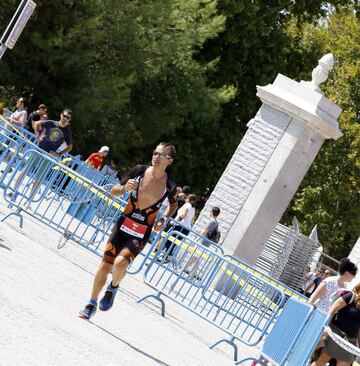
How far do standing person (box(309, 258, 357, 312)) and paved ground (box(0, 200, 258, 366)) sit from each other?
1.24 m

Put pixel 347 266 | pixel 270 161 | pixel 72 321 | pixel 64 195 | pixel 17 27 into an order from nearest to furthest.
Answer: pixel 72 321, pixel 347 266, pixel 64 195, pixel 17 27, pixel 270 161

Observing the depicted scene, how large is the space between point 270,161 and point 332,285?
10.2 m

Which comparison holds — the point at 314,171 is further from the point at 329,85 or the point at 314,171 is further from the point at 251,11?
the point at 251,11

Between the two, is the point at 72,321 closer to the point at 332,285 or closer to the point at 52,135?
the point at 332,285

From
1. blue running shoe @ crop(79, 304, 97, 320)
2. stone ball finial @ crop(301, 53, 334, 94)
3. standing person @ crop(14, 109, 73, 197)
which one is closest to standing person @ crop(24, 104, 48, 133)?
standing person @ crop(14, 109, 73, 197)

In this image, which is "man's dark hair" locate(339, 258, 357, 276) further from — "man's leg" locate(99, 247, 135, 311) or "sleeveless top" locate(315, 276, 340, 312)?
"man's leg" locate(99, 247, 135, 311)

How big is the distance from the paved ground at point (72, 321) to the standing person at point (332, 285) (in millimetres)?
1235

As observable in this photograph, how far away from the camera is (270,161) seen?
23.8 meters

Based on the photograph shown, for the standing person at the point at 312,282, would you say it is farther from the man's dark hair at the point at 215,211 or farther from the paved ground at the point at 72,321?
the paved ground at the point at 72,321

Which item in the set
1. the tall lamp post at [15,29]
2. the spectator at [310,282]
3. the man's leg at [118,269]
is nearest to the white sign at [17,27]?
the tall lamp post at [15,29]

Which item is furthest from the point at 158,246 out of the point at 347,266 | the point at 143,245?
the point at 143,245

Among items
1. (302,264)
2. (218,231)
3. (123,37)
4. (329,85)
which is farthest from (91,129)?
(329,85)

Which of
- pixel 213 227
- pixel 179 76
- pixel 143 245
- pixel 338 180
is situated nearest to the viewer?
pixel 143 245

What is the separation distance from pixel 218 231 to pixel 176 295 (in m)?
8.07
